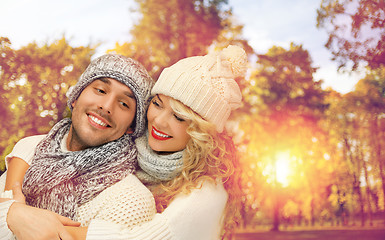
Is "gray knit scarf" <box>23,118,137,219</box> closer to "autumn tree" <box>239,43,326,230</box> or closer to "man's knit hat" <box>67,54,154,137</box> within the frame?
"man's knit hat" <box>67,54,154,137</box>

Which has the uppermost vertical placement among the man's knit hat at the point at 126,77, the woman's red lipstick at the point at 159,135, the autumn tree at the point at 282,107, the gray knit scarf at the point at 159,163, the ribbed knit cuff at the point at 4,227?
the autumn tree at the point at 282,107

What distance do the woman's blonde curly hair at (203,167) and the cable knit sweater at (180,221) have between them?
0.29ft

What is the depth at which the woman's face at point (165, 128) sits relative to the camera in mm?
2385

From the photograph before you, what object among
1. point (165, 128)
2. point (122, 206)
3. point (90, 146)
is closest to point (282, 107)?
point (165, 128)

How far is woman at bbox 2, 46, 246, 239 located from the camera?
7.64 feet

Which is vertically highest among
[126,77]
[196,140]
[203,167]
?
[126,77]

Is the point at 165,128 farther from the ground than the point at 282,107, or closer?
closer

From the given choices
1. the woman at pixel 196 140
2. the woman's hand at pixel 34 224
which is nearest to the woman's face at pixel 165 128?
the woman at pixel 196 140

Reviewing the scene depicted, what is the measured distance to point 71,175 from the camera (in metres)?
2.27

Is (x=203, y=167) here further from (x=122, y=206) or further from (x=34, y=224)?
(x=34, y=224)

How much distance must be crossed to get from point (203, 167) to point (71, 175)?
3.03ft

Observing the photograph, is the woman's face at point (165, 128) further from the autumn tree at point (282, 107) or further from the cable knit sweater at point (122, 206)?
the autumn tree at point (282, 107)

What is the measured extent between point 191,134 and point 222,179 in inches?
18.2

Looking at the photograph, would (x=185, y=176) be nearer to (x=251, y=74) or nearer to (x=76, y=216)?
(x=76, y=216)
